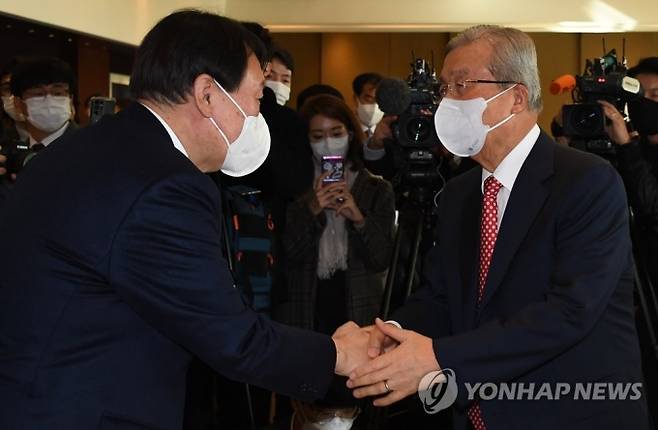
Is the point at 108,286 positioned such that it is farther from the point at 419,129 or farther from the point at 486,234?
the point at 419,129

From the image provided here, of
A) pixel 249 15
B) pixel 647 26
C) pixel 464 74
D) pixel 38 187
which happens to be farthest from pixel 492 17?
pixel 38 187

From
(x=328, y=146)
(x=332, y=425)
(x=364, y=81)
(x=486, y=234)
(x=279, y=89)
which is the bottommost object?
(x=332, y=425)

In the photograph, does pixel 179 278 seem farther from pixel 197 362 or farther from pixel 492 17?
pixel 492 17

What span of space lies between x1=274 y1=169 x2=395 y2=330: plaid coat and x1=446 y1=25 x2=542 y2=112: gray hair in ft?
5.08

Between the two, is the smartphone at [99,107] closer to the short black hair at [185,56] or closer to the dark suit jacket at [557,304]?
the short black hair at [185,56]

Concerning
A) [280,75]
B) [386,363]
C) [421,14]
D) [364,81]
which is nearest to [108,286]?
[386,363]

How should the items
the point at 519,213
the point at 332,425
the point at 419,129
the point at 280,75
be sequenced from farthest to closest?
1. the point at 280,75
2. the point at 419,129
3. the point at 332,425
4. the point at 519,213

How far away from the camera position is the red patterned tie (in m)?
1.99

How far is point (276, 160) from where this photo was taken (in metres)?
3.06

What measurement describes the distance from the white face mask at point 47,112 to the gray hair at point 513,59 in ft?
7.52

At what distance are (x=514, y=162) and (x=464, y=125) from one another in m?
0.24

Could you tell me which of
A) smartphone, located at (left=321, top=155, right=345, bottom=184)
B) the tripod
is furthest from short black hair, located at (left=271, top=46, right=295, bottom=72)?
the tripod

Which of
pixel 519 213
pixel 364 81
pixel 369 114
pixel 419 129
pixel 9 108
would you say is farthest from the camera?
pixel 364 81

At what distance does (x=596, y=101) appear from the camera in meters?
3.26
